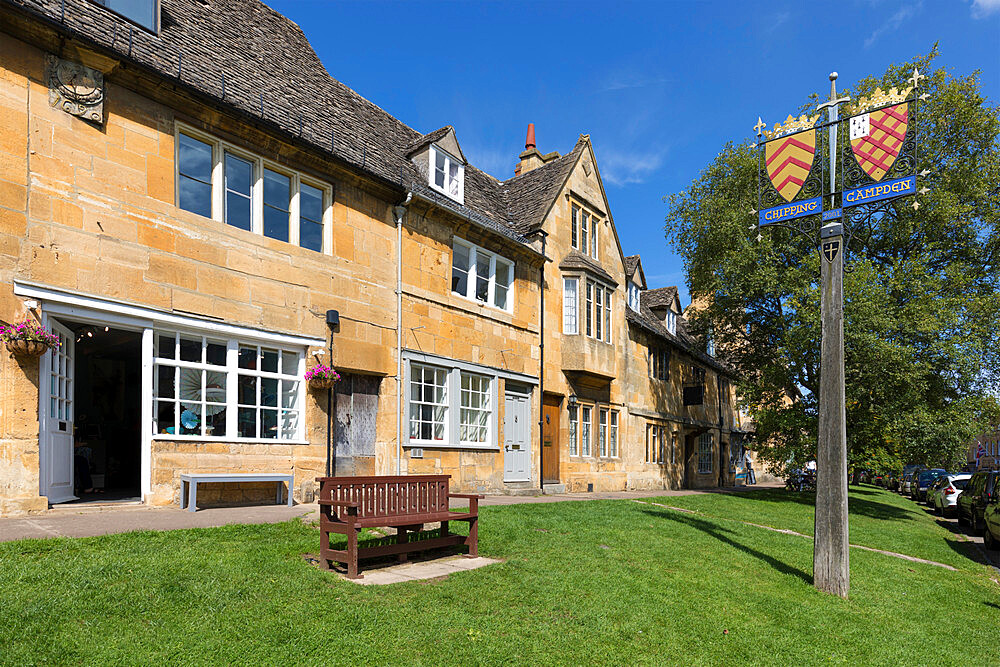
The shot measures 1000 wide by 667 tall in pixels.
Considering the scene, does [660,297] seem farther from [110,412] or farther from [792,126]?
[110,412]

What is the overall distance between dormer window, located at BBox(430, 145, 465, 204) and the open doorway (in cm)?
817

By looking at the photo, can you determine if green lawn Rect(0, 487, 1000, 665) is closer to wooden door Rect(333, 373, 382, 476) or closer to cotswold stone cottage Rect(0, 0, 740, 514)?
cotswold stone cottage Rect(0, 0, 740, 514)

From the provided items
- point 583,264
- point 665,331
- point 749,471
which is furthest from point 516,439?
point 749,471

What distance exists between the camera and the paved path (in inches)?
304

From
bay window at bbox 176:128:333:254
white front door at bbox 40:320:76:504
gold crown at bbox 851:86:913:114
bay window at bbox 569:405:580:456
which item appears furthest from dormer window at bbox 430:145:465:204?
gold crown at bbox 851:86:913:114

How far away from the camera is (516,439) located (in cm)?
1933

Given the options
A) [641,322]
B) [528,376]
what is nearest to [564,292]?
[528,376]

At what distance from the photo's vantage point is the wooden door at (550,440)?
68.2 feet

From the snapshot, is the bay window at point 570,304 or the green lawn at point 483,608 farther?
the bay window at point 570,304

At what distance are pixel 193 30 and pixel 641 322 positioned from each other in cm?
1856

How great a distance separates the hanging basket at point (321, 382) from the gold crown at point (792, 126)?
8772 mm

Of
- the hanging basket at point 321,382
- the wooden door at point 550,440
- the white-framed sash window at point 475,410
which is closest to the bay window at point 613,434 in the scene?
the wooden door at point 550,440

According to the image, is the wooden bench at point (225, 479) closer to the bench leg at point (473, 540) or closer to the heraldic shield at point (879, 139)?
the bench leg at point (473, 540)

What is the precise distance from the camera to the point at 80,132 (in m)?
10.2
